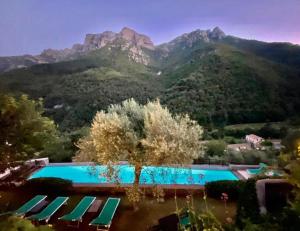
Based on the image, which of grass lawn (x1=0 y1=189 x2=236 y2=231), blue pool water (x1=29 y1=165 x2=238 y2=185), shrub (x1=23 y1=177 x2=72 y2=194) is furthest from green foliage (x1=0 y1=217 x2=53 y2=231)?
blue pool water (x1=29 y1=165 x2=238 y2=185)

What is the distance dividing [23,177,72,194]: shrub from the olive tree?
11.4 feet

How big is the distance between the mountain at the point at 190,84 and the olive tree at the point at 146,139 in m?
30.8

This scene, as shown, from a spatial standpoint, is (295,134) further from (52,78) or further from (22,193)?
(52,78)

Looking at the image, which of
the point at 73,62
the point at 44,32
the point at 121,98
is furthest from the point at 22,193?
the point at 44,32

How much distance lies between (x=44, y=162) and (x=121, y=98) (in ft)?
90.1

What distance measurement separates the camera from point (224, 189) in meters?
11.9

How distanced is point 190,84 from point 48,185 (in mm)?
36460

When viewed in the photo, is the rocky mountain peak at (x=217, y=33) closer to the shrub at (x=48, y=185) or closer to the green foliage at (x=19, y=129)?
the shrub at (x=48, y=185)

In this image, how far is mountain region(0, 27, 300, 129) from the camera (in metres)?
42.9

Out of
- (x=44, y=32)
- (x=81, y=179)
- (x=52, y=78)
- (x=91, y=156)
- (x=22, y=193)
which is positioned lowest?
(x=81, y=179)

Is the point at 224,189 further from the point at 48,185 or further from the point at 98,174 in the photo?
the point at 48,185

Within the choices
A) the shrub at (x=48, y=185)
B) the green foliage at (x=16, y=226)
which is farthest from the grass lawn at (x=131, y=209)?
the green foliage at (x=16, y=226)

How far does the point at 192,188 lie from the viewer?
12.7 metres

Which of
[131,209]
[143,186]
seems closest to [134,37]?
[143,186]
